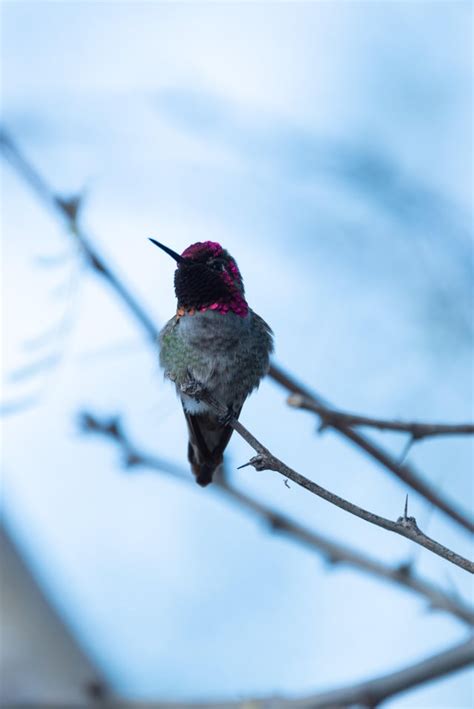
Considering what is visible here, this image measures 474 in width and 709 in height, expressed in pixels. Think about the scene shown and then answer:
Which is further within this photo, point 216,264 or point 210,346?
point 216,264

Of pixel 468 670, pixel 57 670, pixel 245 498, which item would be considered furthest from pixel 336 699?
pixel 57 670

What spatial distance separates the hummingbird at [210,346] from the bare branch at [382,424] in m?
0.43

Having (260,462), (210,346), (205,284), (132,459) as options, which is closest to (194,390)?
(210,346)

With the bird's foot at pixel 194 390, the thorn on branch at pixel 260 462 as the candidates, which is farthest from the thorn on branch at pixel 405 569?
the thorn on branch at pixel 260 462

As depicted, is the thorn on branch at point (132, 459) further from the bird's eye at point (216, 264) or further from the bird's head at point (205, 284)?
the bird's eye at point (216, 264)

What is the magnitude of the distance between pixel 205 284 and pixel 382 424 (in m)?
0.99

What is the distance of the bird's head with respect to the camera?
346 centimetres

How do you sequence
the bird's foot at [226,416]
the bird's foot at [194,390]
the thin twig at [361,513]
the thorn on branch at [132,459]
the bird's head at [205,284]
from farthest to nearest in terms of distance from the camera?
the thorn on branch at [132,459] → the bird's head at [205,284] → the bird's foot at [194,390] → the bird's foot at [226,416] → the thin twig at [361,513]

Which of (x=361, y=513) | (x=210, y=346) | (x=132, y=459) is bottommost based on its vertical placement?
(x=361, y=513)

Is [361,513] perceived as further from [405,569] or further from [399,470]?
[405,569]

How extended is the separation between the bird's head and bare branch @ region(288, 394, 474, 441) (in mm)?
586

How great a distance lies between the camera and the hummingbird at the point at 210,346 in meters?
3.42

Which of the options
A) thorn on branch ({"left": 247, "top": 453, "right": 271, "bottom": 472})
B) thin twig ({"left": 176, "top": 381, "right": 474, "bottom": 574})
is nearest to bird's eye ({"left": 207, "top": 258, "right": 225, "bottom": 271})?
thin twig ({"left": 176, "top": 381, "right": 474, "bottom": 574})

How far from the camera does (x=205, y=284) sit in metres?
3.50
